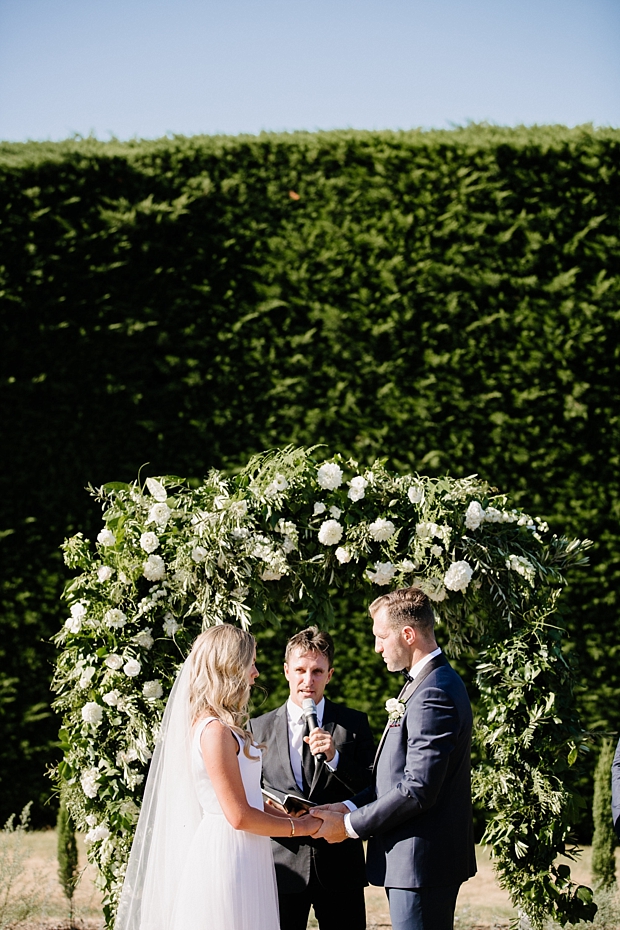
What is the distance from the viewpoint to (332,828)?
333 cm

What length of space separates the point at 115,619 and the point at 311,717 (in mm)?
1251

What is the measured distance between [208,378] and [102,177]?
1.84 metres

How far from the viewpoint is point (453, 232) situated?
6.63 m

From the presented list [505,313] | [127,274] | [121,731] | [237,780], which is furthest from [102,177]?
[237,780]

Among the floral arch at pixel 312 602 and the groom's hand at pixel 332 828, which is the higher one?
the floral arch at pixel 312 602

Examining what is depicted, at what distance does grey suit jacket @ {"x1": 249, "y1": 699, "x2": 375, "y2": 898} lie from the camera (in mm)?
3572

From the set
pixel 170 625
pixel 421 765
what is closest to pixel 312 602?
pixel 170 625

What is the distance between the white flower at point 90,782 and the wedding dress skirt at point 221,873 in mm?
1143

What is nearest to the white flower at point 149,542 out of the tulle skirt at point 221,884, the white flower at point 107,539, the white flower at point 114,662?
the white flower at point 107,539

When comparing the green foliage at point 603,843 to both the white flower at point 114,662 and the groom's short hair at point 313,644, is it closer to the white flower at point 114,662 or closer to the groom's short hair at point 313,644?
the groom's short hair at point 313,644

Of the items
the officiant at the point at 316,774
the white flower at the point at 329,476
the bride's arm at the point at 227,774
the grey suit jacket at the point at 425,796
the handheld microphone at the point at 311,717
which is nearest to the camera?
the bride's arm at the point at 227,774

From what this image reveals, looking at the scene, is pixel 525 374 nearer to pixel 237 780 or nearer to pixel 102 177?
pixel 102 177

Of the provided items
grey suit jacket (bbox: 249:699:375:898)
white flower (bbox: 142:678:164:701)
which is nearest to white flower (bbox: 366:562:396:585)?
grey suit jacket (bbox: 249:699:375:898)

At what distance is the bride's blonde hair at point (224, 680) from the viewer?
10.0 ft
